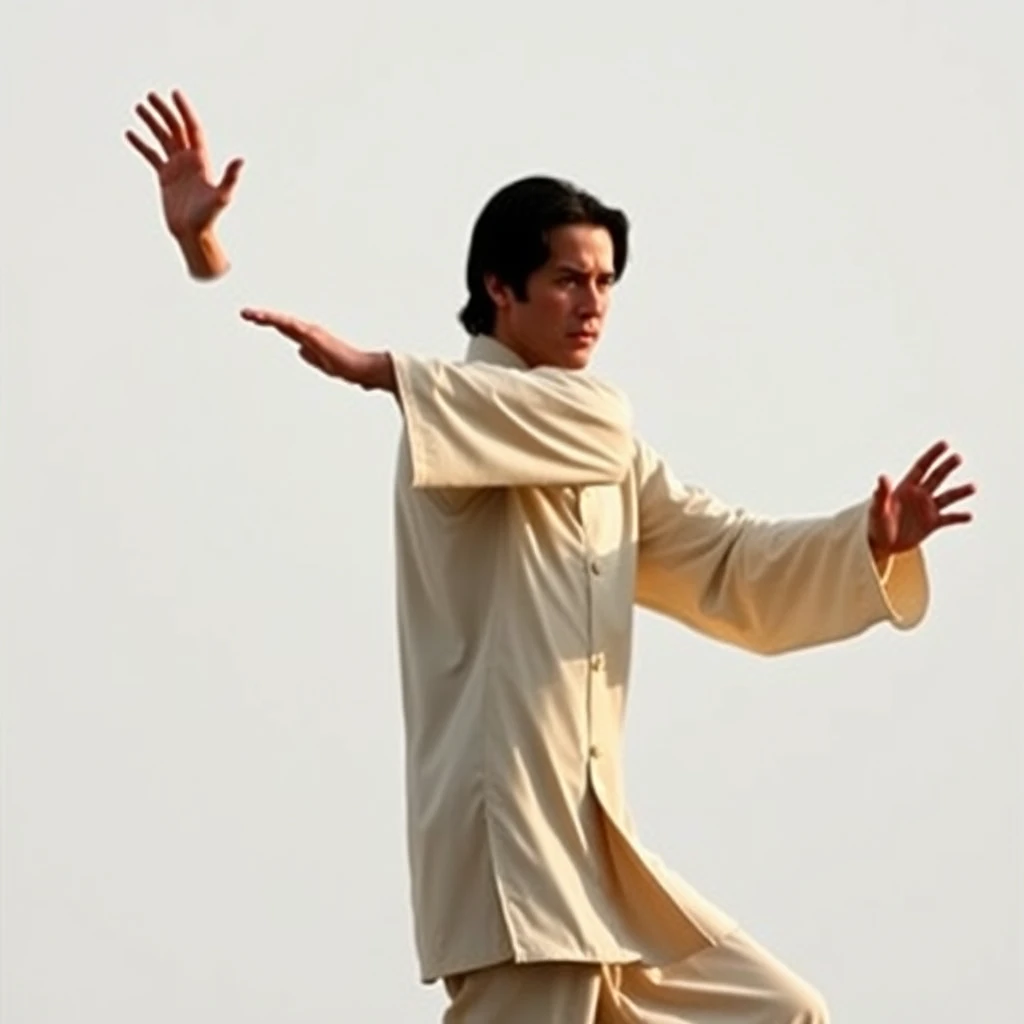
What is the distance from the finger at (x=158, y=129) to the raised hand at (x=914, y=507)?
1487mm

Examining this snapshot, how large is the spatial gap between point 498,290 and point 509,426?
15.1 inches

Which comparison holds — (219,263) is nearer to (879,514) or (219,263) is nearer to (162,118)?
(162,118)

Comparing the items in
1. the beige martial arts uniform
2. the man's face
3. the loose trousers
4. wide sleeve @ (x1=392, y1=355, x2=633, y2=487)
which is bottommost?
the loose trousers

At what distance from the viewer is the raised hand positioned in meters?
10.1

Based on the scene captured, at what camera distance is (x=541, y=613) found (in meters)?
10.0

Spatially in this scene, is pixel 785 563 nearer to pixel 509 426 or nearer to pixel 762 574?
pixel 762 574

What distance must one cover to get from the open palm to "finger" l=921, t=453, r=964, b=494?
4.75 ft

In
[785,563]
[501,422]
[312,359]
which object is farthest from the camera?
[785,563]

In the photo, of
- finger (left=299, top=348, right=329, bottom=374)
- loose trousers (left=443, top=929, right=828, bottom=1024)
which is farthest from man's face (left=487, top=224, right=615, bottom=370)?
loose trousers (left=443, top=929, right=828, bottom=1024)

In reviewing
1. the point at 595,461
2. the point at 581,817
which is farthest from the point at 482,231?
the point at 581,817

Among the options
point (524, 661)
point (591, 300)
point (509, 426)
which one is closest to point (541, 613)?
point (524, 661)

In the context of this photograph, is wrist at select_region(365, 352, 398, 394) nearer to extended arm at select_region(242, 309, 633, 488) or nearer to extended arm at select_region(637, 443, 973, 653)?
extended arm at select_region(242, 309, 633, 488)

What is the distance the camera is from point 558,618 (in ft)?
32.9

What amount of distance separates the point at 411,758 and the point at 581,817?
0.34 meters
